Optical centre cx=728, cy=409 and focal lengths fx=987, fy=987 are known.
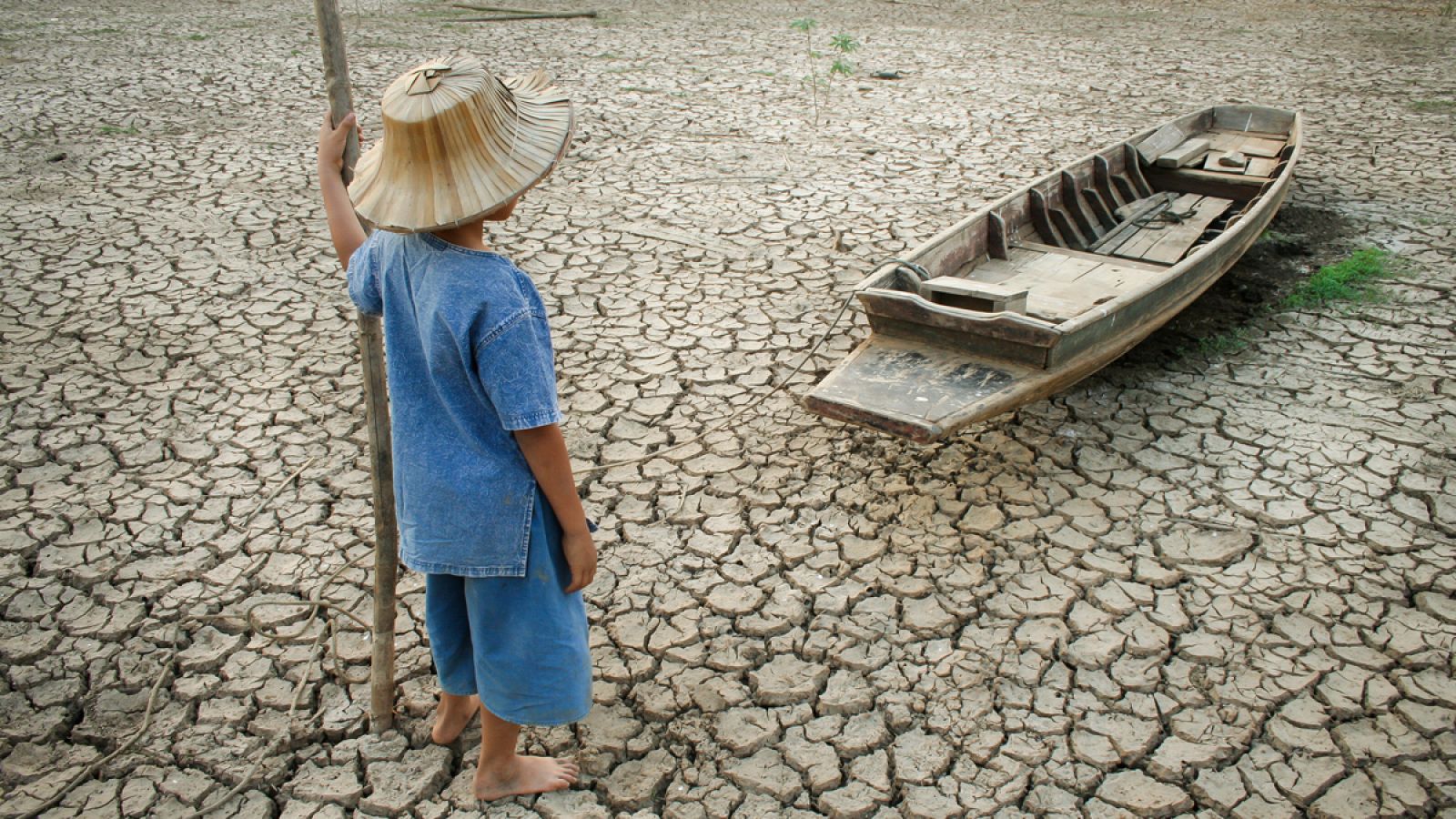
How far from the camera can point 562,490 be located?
2121 millimetres

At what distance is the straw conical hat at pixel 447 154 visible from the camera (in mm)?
1927

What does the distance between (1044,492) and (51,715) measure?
337cm

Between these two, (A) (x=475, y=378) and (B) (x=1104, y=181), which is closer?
(A) (x=475, y=378)

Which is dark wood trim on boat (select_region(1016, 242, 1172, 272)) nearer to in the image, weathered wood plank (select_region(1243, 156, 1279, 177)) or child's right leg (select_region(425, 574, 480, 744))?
weathered wood plank (select_region(1243, 156, 1279, 177))

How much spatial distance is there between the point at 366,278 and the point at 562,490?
63 cm

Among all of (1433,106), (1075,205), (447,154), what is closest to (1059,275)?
(1075,205)

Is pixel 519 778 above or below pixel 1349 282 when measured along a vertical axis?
below

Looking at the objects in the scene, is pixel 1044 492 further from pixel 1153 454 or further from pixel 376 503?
pixel 376 503

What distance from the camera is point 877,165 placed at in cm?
749

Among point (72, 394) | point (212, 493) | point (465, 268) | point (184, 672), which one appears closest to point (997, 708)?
point (465, 268)

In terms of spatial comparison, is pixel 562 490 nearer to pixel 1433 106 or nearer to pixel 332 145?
pixel 332 145

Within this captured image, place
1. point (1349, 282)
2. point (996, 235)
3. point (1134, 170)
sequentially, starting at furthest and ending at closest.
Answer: point (1134, 170) → point (1349, 282) → point (996, 235)

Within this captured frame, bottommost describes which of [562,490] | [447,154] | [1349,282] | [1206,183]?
[1349,282]

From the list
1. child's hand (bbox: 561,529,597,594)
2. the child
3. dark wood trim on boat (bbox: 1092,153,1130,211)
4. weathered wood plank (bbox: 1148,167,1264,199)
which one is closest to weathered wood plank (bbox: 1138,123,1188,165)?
weathered wood plank (bbox: 1148,167,1264,199)
